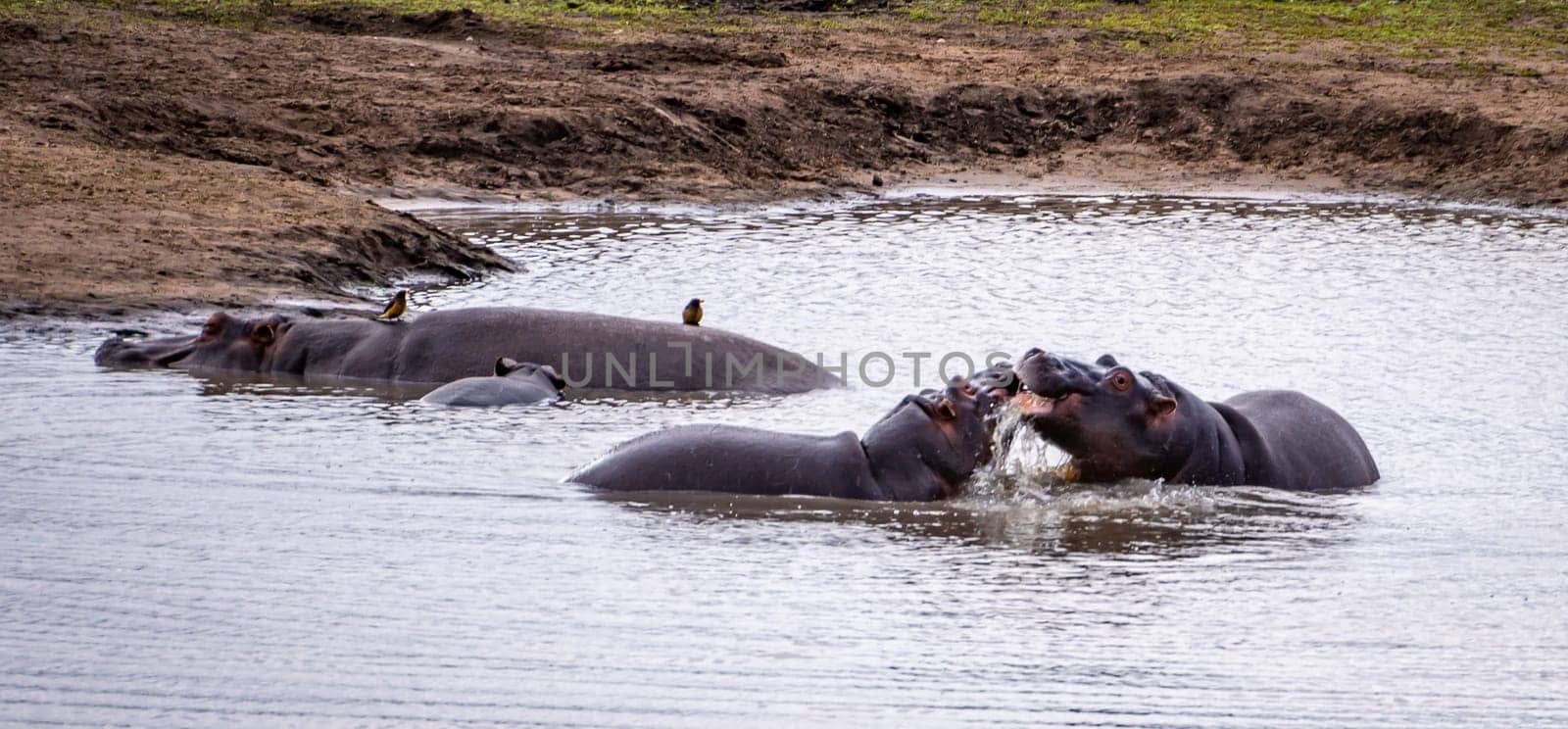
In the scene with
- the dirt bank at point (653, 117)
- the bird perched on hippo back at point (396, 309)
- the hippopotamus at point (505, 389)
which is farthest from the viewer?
the dirt bank at point (653, 117)

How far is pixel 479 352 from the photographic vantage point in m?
9.16

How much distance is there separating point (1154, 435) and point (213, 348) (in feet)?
15.7

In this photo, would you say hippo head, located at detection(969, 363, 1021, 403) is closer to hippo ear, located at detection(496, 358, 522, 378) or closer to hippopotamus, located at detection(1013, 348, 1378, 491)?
hippopotamus, located at detection(1013, 348, 1378, 491)

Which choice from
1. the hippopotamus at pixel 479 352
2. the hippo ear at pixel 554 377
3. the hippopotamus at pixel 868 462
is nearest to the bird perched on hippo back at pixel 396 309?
the hippopotamus at pixel 479 352

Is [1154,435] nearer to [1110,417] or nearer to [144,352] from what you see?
[1110,417]

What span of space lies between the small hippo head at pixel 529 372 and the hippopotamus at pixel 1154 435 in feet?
8.80

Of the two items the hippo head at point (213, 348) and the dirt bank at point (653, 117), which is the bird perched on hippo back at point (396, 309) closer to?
the hippo head at point (213, 348)

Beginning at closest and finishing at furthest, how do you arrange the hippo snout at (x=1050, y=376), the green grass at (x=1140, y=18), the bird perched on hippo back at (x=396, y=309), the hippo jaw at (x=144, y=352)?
the hippo snout at (x=1050, y=376)
the hippo jaw at (x=144, y=352)
the bird perched on hippo back at (x=396, y=309)
the green grass at (x=1140, y=18)

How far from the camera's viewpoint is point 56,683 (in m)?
4.76

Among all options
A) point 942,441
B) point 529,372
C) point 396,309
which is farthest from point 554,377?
point 942,441

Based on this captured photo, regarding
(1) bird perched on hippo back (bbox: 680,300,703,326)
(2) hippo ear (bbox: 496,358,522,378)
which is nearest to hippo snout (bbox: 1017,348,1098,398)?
(2) hippo ear (bbox: 496,358,522,378)

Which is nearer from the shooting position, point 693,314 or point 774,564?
point 774,564

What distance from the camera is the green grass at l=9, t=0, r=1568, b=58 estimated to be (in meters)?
20.2

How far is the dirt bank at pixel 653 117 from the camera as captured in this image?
526 inches
